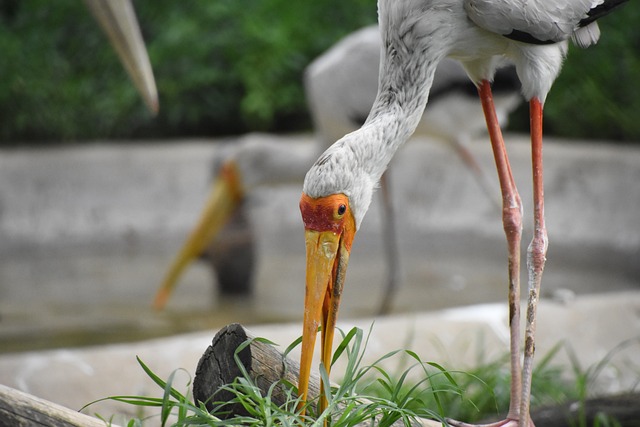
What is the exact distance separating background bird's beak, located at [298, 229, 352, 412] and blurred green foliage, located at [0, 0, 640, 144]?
5.55 meters

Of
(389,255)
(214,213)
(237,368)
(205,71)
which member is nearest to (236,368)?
(237,368)

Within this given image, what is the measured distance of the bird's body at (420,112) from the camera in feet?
8.27

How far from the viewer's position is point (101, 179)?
298 inches

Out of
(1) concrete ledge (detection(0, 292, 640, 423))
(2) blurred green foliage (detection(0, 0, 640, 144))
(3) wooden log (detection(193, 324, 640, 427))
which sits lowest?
(1) concrete ledge (detection(0, 292, 640, 423))

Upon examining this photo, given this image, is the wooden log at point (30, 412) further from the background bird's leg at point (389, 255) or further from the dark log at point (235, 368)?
the background bird's leg at point (389, 255)

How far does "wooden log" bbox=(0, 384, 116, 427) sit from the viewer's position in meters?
1.94

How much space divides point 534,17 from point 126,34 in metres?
1.37

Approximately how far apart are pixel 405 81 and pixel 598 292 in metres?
4.06

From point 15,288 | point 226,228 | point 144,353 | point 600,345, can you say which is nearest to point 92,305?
point 15,288

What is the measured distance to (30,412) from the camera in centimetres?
198

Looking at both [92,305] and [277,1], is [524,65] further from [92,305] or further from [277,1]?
[277,1]

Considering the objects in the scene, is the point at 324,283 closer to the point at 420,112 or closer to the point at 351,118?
the point at 420,112

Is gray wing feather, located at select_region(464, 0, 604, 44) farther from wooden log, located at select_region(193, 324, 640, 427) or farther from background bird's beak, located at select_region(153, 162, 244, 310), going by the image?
background bird's beak, located at select_region(153, 162, 244, 310)

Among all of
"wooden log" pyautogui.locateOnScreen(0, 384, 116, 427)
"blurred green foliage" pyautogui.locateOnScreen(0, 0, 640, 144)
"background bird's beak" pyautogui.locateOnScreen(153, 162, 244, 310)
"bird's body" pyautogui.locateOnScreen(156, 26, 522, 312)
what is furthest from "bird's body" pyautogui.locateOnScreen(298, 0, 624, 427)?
"blurred green foliage" pyautogui.locateOnScreen(0, 0, 640, 144)
